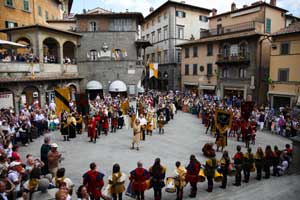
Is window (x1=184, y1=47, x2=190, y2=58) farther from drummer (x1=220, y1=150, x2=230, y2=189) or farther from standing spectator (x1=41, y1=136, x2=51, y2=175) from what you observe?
standing spectator (x1=41, y1=136, x2=51, y2=175)

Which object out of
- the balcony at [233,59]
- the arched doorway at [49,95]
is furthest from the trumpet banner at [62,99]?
the balcony at [233,59]

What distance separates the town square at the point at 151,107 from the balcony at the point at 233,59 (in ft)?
0.48

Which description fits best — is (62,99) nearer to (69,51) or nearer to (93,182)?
(93,182)

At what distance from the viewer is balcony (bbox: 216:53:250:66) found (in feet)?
97.0

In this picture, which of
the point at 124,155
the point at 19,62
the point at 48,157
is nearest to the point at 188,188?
the point at 124,155

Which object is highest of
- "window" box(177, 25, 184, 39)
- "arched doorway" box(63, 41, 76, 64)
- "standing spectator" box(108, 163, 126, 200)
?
"window" box(177, 25, 184, 39)

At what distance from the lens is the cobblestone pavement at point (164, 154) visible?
845cm

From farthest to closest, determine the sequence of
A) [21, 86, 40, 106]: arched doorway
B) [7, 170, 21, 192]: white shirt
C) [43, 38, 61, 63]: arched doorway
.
Result: [43, 38, 61, 63]: arched doorway, [21, 86, 40, 106]: arched doorway, [7, 170, 21, 192]: white shirt

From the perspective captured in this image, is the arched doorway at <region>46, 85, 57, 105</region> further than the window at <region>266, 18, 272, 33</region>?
No

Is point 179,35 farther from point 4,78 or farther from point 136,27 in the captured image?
point 4,78

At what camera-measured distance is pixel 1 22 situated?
27453 mm

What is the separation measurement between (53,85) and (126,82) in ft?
32.6

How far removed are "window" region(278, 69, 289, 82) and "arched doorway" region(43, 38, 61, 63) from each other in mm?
25283

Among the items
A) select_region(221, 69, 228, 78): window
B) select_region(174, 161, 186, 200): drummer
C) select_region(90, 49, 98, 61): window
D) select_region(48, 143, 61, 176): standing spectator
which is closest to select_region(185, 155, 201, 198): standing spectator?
select_region(174, 161, 186, 200): drummer
